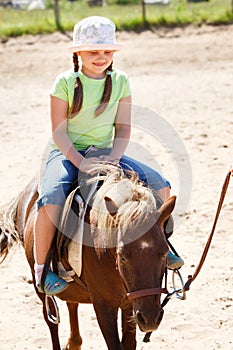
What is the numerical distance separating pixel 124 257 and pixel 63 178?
768 millimetres

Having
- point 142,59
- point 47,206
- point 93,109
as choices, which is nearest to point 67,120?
point 93,109

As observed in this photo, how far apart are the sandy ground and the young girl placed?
0.39 meters

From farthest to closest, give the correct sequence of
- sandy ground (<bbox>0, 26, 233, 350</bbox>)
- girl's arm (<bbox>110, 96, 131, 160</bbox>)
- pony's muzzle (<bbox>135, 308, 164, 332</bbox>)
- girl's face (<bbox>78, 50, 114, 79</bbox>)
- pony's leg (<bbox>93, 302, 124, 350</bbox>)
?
1. sandy ground (<bbox>0, 26, 233, 350</bbox>)
2. girl's arm (<bbox>110, 96, 131, 160</bbox>)
3. girl's face (<bbox>78, 50, 114, 79</bbox>)
4. pony's leg (<bbox>93, 302, 124, 350</bbox>)
5. pony's muzzle (<bbox>135, 308, 164, 332</bbox>)

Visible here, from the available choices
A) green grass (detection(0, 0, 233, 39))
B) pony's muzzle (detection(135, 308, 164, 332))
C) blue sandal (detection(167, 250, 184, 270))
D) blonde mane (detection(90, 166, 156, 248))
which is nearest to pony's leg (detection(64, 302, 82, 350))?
blue sandal (detection(167, 250, 184, 270))

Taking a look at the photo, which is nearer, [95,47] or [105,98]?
[95,47]

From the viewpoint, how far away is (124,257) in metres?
3.32

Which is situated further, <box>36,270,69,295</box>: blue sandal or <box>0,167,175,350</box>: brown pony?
<box>36,270,69,295</box>: blue sandal

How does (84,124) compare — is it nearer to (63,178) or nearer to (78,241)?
(63,178)

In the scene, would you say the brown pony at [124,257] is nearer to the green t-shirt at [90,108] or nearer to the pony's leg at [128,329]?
the pony's leg at [128,329]

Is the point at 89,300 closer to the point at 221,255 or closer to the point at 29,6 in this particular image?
the point at 221,255

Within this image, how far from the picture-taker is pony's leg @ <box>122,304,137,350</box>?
13.0 feet

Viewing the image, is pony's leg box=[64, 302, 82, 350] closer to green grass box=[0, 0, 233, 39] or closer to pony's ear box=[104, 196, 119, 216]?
pony's ear box=[104, 196, 119, 216]

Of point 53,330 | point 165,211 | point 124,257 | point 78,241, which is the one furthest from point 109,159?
point 53,330

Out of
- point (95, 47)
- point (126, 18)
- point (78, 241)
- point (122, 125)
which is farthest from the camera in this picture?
point (126, 18)
